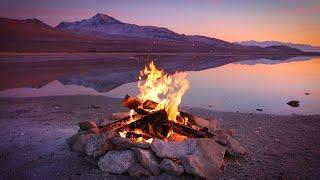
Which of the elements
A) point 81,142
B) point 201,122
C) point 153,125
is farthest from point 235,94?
point 81,142

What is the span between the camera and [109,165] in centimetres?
867

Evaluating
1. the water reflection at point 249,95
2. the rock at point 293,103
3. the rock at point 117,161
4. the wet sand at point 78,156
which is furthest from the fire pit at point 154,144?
the rock at point 293,103

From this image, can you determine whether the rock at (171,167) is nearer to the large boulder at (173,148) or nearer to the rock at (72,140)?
the large boulder at (173,148)

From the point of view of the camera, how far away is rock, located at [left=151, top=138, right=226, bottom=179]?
845 centimetres

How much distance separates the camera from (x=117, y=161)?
8.66 m

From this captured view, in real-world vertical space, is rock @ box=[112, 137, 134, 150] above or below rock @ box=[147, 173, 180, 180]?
above

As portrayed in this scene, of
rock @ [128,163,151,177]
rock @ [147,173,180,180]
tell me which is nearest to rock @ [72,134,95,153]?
rock @ [128,163,151,177]

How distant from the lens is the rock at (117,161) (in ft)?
28.2

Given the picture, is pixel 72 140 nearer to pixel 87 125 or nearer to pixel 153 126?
pixel 87 125

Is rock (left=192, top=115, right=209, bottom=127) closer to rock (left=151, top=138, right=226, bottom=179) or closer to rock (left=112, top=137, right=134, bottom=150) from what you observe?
rock (left=151, top=138, right=226, bottom=179)

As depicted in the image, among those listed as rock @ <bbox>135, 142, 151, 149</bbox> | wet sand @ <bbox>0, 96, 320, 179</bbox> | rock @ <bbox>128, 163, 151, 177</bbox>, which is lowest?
wet sand @ <bbox>0, 96, 320, 179</bbox>

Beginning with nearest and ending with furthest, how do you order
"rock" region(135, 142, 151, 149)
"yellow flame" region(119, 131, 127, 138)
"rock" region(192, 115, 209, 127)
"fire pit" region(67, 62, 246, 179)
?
"fire pit" region(67, 62, 246, 179) → "rock" region(135, 142, 151, 149) → "yellow flame" region(119, 131, 127, 138) → "rock" region(192, 115, 209, 127)

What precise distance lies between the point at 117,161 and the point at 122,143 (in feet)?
1.31

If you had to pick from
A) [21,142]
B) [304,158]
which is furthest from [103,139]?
[304,158]
